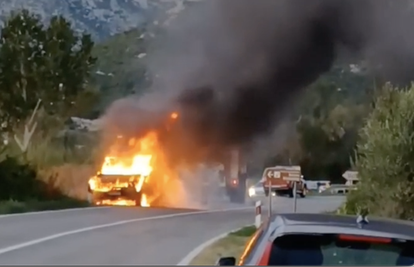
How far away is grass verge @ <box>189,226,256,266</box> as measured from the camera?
612 inches

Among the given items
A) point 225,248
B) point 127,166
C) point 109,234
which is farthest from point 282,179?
point 225,248

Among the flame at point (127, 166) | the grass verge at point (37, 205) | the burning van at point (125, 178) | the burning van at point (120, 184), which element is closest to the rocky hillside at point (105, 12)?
the burning van at point (125, 178)

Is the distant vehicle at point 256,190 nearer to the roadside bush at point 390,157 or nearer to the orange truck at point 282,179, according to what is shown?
the orange truck at point 282,179

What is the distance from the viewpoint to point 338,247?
6250 millimetres

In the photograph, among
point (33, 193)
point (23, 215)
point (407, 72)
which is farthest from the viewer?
point (407, 72)

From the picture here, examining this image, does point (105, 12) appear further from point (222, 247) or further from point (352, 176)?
point (222, 247)

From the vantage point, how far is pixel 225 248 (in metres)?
18.0

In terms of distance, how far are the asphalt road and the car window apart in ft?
17.9

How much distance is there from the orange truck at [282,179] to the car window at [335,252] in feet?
51.9

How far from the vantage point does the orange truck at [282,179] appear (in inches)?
958

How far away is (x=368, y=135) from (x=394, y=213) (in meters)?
1.65

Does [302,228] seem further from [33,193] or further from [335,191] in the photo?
[335,191]

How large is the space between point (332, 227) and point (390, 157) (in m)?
12.3

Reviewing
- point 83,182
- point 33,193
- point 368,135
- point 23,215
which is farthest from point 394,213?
point 83,182
